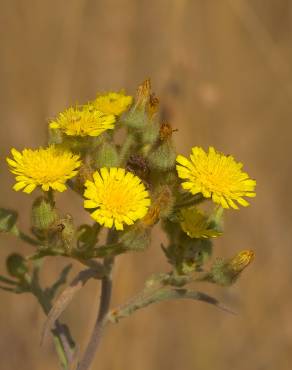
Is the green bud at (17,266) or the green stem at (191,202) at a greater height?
the green stem at (191,202)

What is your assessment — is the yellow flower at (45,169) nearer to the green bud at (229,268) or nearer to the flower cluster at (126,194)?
the flower cluster at (126,194)

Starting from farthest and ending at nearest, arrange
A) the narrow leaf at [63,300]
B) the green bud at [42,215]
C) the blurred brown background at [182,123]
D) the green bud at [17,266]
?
the blurred brown background at [182,123], the green bud at [17,266], the green bud at [42,215], the narrow leaf at [63,300]

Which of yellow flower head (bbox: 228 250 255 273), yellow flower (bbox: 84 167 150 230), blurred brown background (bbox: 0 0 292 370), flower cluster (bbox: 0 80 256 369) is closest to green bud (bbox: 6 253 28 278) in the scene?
flower cluster (bbox: 0 80 256 369)

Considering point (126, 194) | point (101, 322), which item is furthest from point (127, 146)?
point (101, 322)

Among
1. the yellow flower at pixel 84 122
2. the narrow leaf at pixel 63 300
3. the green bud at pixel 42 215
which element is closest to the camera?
the narrow leaf at pixel 63 300

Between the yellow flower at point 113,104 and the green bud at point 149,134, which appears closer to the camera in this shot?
the green bud at point 149,134

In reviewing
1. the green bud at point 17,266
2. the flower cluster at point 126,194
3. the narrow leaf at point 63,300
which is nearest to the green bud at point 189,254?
the flower cluster at point 126,194

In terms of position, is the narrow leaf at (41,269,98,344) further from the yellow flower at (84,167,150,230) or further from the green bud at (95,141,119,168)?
the green bud at (95,141,119,168)

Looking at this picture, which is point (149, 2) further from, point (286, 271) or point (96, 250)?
point (96, 250)

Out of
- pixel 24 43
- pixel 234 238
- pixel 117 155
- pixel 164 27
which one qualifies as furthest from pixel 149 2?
pixel 117 155
